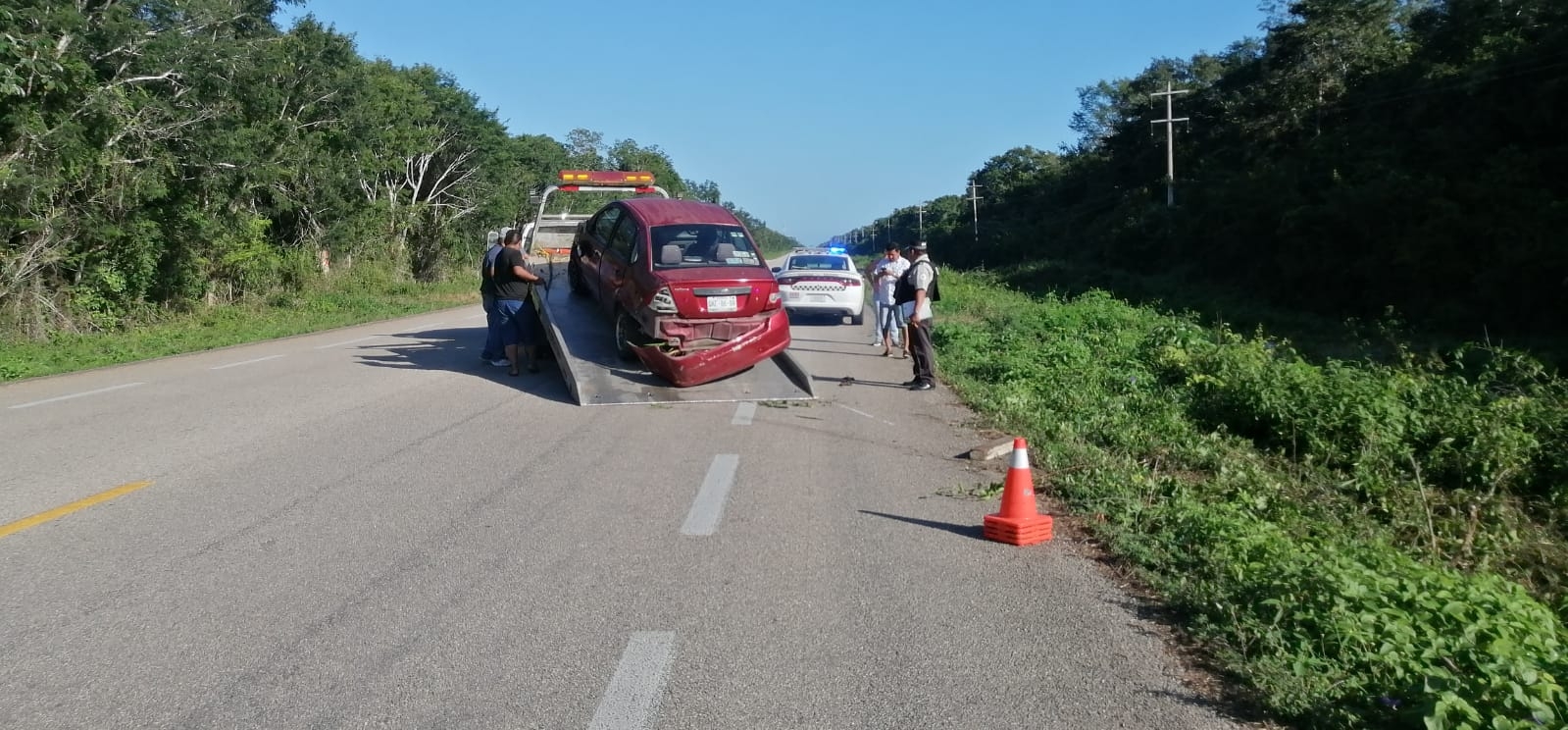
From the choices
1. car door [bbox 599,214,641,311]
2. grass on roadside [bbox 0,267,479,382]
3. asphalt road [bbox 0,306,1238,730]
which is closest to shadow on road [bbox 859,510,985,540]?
asphalt road [bbox 0,306,1238,730]

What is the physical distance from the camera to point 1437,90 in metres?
32.5

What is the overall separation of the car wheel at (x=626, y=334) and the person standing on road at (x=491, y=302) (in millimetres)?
2064

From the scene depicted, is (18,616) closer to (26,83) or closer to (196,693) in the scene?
(196,693)

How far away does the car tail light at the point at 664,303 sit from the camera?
1161 cm

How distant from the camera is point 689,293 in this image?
11688 mm

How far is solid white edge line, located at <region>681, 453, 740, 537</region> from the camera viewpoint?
22.1ft

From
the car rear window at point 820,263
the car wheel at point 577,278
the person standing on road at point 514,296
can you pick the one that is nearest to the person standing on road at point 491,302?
the person standing on road at point 514,296

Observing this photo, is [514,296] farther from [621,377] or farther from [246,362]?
[246,362]

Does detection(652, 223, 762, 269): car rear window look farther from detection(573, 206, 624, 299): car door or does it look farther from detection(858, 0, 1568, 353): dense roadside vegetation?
detection(858, 0, 1568, 353): dense roadside vegetation

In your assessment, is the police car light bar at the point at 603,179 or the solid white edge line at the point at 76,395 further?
the police car light bar at the point at 603,179

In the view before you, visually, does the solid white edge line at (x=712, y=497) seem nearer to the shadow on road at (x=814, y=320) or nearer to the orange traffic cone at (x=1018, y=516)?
the orange traffic cone at (x=1018, y=516)

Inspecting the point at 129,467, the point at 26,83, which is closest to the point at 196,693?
the point at 129,467

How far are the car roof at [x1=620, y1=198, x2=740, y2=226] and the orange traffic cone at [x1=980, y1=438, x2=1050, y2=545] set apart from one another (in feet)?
23.0

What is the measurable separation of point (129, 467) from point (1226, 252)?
41359 mm
